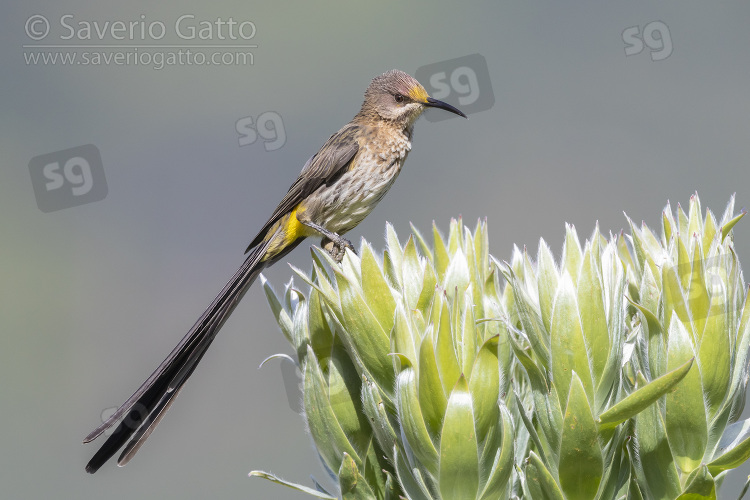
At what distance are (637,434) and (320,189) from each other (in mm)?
1392

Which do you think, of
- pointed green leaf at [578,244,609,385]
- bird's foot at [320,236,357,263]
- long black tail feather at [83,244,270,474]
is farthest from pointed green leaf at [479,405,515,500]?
bird's foot at [320,236,357,263]

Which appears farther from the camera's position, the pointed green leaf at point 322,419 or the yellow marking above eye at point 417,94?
the yellow marking above eye at point 417,94

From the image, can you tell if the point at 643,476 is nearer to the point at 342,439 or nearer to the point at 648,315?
the point at 648,315

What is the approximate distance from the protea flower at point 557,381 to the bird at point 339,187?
66 centimetres

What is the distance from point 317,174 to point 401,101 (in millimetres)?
446

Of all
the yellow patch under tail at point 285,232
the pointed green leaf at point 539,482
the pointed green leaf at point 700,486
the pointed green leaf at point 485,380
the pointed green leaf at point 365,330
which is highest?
the yellow patch under tail at point 285,232

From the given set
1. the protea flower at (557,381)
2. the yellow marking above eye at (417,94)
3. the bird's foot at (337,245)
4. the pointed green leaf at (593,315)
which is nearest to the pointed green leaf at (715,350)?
the protea flower at (557,381)

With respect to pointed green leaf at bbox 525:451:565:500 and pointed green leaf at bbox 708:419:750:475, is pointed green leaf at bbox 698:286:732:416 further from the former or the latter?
pointed green leaf at bbox 525:451:565:500

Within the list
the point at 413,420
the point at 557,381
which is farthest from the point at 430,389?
the point at 557,381

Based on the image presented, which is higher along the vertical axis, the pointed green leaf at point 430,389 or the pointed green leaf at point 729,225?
the pointed green leaf at point 729,225

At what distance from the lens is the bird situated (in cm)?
165

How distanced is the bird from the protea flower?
2.18ft

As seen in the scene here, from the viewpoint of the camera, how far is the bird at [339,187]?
1652 mm

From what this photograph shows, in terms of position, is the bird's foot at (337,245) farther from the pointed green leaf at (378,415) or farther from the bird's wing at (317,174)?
the pointed green leaf at (378,415)
